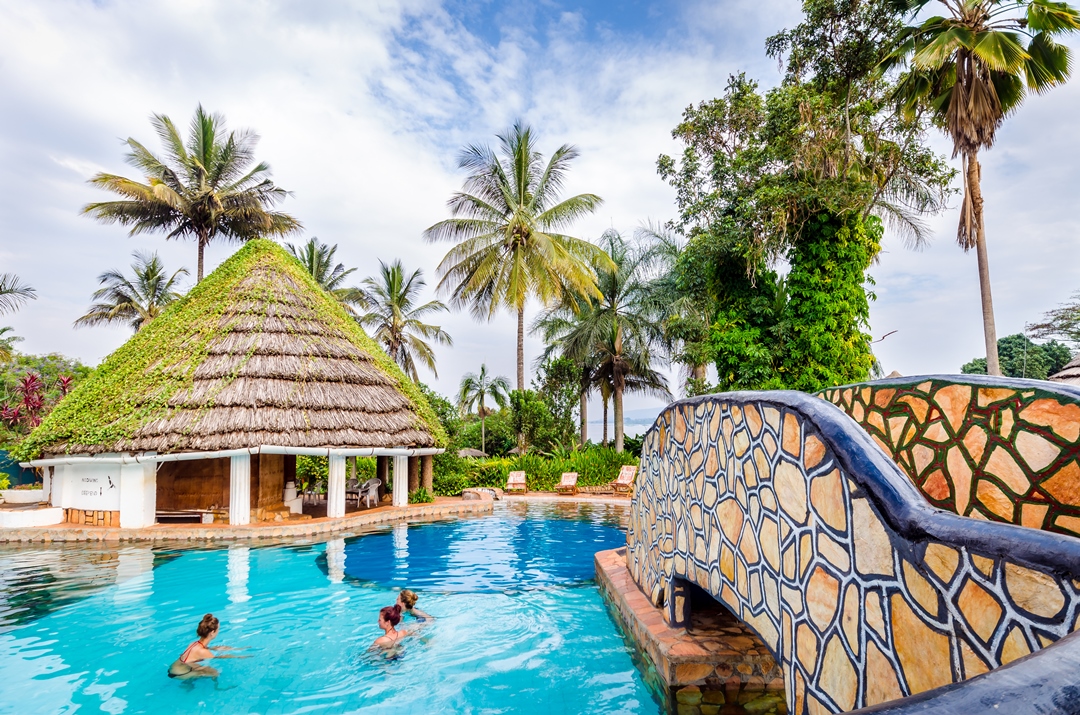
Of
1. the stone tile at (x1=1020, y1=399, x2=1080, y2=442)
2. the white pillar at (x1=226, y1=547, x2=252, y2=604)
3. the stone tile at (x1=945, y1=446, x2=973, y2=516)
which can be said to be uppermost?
the stone tile at (x1=1020, y1=399, x2=1080, y2=442)

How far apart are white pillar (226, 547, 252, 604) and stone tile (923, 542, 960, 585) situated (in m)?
8.65

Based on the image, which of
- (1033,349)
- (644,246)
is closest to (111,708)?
(644,246)

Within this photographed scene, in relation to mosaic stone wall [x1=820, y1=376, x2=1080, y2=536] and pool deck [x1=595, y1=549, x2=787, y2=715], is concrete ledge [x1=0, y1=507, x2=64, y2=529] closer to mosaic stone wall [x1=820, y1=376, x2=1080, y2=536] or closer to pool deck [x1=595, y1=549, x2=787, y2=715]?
pool deck [x1=595, y1=549, x2=787, y2=715]

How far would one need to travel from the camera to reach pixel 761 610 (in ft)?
11.2

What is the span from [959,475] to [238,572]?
1040 centimetres

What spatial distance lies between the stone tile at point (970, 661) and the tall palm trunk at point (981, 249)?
14298mm

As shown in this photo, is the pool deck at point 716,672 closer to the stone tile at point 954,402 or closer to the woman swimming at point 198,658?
the stone tile at point 954,402

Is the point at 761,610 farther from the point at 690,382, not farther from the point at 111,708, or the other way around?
the point at 690,382

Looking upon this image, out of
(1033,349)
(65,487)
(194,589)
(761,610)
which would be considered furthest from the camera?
(1033,349)

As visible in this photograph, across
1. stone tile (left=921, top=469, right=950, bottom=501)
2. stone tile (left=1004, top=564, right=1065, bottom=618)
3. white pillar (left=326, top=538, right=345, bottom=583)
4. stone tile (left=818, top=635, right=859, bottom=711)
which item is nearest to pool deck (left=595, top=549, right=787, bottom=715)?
stone tile (left=818, top=635, right=859, bottom=711)

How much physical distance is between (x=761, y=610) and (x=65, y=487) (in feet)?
52.7

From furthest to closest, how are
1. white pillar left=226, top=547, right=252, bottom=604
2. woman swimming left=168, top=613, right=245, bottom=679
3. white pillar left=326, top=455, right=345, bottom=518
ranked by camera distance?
1. white pillar left=326, top=455, right=345, bottom=518
2. white pillar left=226, top=547, right=252, bottom=604
3. woman swimming left=168, top=613, right=245, bottom=679

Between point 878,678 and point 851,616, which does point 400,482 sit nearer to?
point 851,616

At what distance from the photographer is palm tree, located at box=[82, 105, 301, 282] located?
21.6 m
